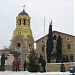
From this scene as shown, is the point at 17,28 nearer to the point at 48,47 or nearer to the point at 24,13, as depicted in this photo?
the point at 24,13

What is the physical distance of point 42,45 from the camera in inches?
2162

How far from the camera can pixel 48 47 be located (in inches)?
1772

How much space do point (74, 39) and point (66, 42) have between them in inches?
76.5

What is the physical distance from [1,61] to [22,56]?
2579cm

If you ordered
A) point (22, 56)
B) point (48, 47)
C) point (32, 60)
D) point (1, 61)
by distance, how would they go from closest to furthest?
point (32, 60)
point (1, 61)
point (48, 47)
point (22, 56)

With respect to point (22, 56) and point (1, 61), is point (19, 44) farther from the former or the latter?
point (1, 61)

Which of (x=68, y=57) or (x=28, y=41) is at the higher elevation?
(x=28, y=41)

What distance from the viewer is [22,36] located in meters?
57.5

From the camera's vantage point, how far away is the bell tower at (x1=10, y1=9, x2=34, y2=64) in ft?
186

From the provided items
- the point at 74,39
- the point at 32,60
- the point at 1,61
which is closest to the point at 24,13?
the point at 74,39

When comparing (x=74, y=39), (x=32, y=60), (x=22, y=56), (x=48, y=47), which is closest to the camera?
(x=32, y=60)

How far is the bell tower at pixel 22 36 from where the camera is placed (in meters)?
56.8

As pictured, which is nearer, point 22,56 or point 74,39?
point 74,39

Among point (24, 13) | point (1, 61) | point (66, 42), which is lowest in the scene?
point (1, 61)
